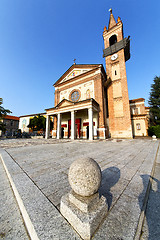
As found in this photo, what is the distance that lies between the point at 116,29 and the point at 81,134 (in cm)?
2350

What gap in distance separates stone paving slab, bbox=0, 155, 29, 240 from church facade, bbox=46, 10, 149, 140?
1239 centimetres

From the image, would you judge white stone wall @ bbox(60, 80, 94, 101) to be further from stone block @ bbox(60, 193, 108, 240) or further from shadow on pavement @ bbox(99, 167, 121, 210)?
stone block @ bbox(60, 193, 108, 240)

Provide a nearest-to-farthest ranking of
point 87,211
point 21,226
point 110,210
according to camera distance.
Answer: point 87,211, point 21,226, point 110,210

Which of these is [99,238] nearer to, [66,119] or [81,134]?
[81,134]

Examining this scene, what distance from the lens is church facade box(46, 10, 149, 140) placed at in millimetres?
15234

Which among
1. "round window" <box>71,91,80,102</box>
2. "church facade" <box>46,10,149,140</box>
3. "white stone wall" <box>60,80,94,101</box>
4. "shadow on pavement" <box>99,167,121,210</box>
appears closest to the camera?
"shadow on pavement" <box>99,167,121,210</box>

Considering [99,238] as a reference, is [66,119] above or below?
above

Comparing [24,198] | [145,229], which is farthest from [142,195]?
[24,198]

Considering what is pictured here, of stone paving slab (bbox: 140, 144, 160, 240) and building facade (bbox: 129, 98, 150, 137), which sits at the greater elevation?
building facade (bbox: 129, 98, 150, 137)

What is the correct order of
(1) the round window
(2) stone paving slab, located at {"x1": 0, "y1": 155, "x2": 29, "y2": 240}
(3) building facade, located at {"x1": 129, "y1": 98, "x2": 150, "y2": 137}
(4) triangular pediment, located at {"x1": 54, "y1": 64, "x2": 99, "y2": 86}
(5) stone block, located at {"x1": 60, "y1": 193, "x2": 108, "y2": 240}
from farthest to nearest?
(3) building facade, located at {"x1": 129, "y1": 98, "x2": 150, "y2": 137} → (1) the round window → (4) triangular pediment, located at {"x1": 54, "y1": 64, "x2": 99, "y2": 86} → (2) stone paving slab, located at {"x1": 0, "y1": 155, "x2": 29, "y2": 240} → (5) stone block, located at {"x1": 60, "y1": 193, "x2": 108, "y2": 240}

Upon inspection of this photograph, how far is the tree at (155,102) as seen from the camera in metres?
22.2

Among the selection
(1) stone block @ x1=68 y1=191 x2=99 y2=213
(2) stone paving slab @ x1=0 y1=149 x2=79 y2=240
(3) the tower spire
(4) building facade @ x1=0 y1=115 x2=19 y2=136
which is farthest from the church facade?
(4) building facade @ x1=0 y1=115 x2=19 y2=136

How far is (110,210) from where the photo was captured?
1.35m

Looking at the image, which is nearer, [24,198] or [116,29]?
[24,198]
